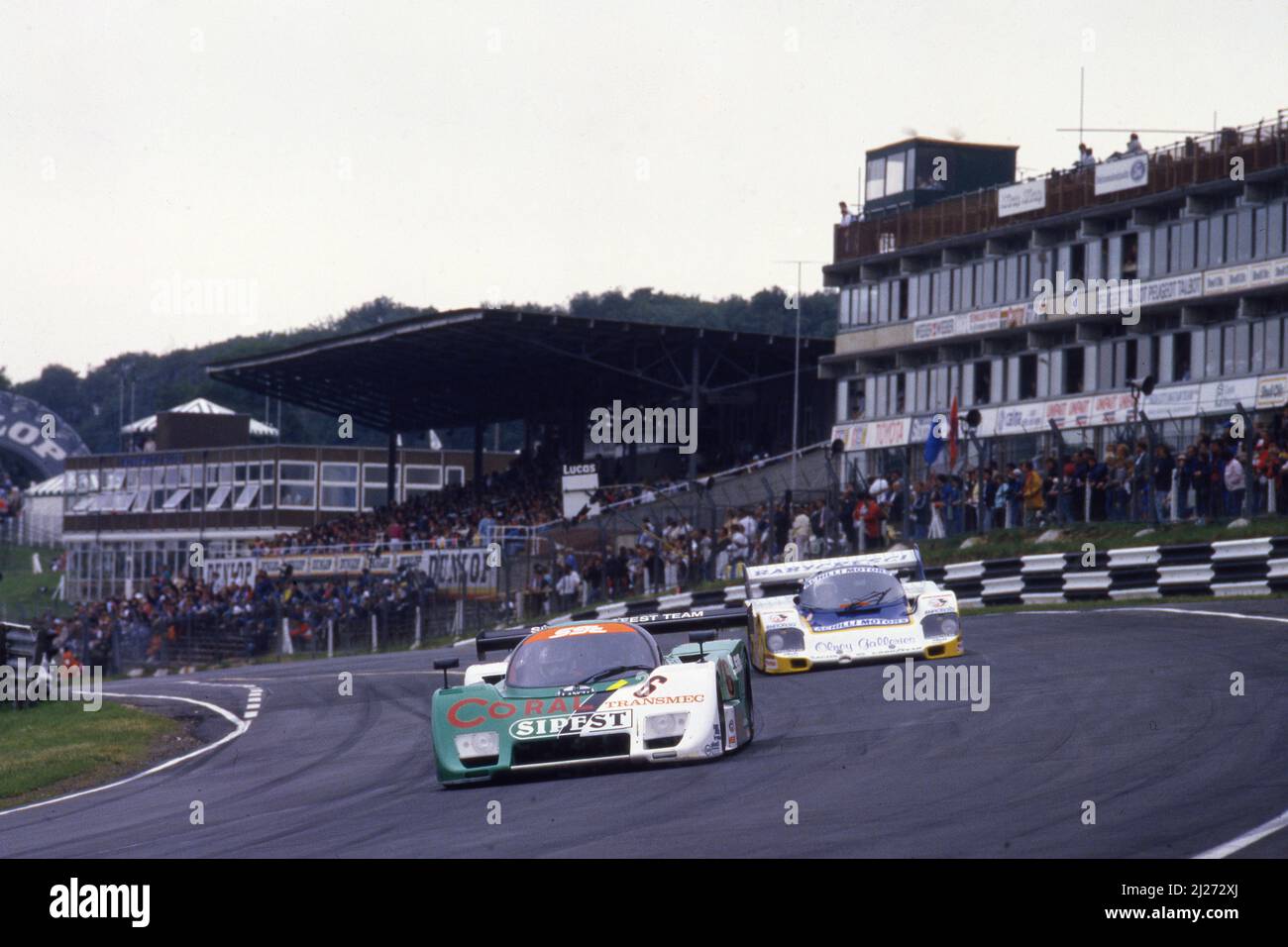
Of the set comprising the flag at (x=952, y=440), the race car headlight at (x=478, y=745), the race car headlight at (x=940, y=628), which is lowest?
the race car headlight at (x=478, y=745)

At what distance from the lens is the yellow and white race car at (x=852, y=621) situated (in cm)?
1855

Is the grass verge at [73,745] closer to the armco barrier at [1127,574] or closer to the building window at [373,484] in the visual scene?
the armco barrier at [1127,574]

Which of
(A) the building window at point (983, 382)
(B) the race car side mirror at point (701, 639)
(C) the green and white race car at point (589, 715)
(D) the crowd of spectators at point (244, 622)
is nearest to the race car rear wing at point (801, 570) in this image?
(B) the race car side mirror at point (701, 639)

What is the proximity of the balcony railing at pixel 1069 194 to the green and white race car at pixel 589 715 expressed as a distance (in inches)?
1282

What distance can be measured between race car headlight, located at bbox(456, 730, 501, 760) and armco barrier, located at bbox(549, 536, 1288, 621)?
14.9 meters

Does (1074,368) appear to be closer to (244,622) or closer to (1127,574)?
(244,622)

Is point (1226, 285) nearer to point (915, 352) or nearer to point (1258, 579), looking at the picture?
point (915, 352)

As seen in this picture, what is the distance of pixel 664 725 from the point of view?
12586 millimetres

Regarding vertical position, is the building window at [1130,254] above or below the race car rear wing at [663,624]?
above

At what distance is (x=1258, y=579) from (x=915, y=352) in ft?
99.9

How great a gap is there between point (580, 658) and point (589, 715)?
3.52 ft

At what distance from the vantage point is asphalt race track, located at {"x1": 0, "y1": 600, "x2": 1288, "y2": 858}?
29.3ft

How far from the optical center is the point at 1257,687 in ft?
Answer: 47.8

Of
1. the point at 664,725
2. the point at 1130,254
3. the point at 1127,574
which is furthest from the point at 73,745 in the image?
the point at 1130,254
